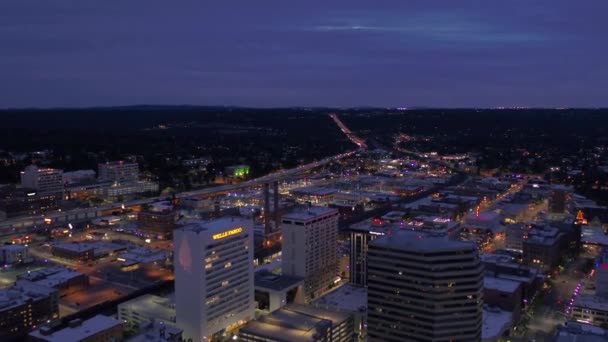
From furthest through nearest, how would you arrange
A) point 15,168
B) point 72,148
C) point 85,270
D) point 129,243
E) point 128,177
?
point 72,148 → point 15,168 → point 128,177 → point 129,243 → point 85,270

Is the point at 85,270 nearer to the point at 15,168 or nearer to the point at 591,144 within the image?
the point at 15,168

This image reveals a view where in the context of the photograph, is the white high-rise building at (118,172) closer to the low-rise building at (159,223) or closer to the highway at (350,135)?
the low-rise building at (159,223)

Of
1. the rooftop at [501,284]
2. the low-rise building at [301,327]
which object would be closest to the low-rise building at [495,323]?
the rooftop at [501,284]

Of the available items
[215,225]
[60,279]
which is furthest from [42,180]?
[215,225]

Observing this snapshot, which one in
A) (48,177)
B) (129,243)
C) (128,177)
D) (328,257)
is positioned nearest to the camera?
(328,257)

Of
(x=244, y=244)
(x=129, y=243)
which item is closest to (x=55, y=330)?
(x=244, y=244)

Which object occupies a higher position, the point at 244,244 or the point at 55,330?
the point at 244,244

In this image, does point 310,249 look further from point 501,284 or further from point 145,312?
point 501,284
